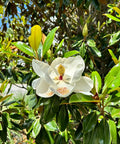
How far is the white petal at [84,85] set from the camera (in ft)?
1.81

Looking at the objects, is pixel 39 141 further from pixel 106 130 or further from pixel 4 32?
pixel 4 32

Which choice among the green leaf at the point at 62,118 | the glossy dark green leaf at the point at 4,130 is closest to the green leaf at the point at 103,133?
the green leaf at the point at 62,118

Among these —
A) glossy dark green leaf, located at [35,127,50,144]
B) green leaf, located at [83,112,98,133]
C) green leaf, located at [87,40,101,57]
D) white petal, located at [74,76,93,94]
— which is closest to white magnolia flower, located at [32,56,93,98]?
white petal, located at [74,76,93,94]

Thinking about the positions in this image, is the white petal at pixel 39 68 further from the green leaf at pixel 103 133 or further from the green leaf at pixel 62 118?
the green leaf at pixel 103 133

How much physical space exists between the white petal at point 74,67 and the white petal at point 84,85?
0.03m

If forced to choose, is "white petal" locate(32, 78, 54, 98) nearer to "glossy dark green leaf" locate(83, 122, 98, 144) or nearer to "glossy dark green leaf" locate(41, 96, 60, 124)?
"glossy dark green leaf" locate(41, 96, 60, 124)

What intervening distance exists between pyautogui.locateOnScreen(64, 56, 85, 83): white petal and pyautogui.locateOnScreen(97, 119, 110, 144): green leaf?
215mm

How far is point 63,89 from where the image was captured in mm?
550

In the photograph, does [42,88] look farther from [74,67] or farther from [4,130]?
[4,130]

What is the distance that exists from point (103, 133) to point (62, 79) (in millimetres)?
246

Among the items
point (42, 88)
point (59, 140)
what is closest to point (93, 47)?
point (59, 140)

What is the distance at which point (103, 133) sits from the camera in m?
0.61

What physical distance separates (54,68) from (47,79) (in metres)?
0.08

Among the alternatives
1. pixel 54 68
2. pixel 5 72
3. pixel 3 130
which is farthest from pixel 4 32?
pixel 54 68
